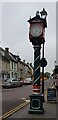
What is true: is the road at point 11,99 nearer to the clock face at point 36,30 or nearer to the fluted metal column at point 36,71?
the fluted metal column at point 36,71

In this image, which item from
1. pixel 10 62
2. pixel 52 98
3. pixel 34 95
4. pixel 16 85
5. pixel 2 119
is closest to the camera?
pixel 2 119

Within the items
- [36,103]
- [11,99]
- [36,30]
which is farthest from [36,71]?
[11,99]

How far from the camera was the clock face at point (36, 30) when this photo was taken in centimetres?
1412

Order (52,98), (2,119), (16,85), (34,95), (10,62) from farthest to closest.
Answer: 1. (10,62)
2. (16,85)
3. (52,98)
4. (34,95)
5. (2,119)

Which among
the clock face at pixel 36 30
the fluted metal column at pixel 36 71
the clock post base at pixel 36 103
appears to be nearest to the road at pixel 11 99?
the clock post base at pixel 36 103

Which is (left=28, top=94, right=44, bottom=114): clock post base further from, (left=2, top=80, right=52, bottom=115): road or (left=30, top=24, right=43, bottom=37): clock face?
(left=30, top=24, right=43, bottom=37): clock face

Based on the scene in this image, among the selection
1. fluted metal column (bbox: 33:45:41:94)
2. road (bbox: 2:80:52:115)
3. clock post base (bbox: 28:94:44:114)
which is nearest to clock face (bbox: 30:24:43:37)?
fluted metal column (bbox: 33:45:41:94)

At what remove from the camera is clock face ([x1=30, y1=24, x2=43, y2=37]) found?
1412 cm

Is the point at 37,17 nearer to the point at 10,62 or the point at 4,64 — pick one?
the point at 4,64

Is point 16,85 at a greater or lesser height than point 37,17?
lesser

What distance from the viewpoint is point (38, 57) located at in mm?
14055

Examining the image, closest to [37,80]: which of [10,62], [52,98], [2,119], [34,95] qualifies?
[34,95]

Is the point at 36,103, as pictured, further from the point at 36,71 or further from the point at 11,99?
the point at 11,99

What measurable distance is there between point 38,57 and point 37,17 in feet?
5.86
